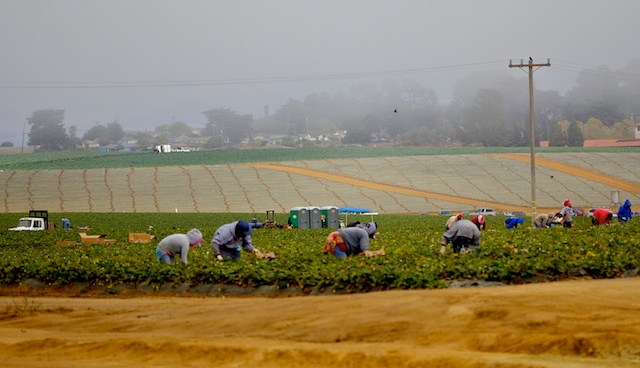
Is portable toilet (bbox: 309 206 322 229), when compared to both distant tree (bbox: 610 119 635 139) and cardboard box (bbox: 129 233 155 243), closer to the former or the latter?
cardboard box (bbox: 129 233 155 243)

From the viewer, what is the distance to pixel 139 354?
15.5 meters

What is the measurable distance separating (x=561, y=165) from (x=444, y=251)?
253 feet

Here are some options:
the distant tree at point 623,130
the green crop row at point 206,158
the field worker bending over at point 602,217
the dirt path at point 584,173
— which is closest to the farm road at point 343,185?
the dirt path at point 584,173

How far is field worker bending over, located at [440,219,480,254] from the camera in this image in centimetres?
2575

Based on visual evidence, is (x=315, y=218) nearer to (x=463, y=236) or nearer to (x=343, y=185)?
(x=463, y=236)

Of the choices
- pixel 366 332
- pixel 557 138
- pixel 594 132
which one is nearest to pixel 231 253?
pixel 366 332

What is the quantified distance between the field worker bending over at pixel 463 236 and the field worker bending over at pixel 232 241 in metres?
5.06

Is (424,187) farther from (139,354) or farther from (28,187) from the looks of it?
(139,354)

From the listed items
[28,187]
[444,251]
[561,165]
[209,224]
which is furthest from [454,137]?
[444,251]

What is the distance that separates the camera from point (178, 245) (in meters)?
25.1

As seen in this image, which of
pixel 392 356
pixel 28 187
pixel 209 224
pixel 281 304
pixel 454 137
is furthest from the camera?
pixel 454 137

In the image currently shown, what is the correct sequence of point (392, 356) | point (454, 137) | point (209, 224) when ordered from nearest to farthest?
1. point (392, 356)
2. point (209, 224)
3. point (454, 137)

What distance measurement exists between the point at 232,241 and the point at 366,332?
10.2m

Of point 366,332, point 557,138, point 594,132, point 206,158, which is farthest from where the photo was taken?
point 594,132
